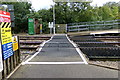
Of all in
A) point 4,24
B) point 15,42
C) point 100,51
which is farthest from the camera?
point 100,51

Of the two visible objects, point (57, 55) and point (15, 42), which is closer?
point (15, 42)

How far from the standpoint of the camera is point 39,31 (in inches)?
802

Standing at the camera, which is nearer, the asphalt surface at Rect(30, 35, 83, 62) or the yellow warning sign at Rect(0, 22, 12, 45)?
the yellow warning sign at Rect(0, 22, 12, 45)

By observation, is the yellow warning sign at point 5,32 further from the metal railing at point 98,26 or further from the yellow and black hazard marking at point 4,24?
the metal railing at point 98,26

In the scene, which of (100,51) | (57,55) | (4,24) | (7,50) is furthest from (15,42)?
(100,51)

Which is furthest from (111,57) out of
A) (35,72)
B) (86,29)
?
(86,29)

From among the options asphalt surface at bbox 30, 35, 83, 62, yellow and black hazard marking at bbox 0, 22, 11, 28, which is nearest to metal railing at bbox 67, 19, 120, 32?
asphalt surface at bbox 30, 35, 83, 62

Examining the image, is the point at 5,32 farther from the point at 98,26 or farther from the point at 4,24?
the point at 98,26

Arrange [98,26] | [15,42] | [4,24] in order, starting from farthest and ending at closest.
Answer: [98,26]
[15,42]
[4,24]

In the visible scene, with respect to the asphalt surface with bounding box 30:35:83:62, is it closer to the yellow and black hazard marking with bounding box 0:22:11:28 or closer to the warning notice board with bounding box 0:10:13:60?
the warning notice board with bounding box 0:10:13:60

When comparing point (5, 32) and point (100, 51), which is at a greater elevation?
point (5, 32)

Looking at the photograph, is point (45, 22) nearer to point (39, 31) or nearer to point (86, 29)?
point (39, 31)

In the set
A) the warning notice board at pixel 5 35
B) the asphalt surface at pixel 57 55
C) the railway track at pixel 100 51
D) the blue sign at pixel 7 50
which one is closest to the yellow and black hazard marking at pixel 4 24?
the warning notice board at pixel 5 35

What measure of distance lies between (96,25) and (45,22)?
9.02 m
